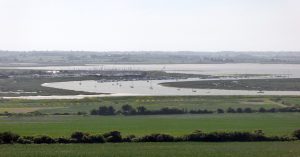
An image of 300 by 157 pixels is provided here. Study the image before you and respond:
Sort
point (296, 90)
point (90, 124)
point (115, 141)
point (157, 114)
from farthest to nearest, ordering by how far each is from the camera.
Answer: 1. point (296, 90)
2. point (157, 114)
3. point (90, 124)
4. point (115, 141)

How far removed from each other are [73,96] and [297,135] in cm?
3012

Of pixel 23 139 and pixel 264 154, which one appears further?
pixel 23 139

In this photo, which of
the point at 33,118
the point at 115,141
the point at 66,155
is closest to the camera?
the point at 66,155

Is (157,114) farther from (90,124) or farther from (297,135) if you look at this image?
(297,135)

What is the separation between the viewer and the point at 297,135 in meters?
25.5

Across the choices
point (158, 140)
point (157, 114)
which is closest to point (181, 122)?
point (157, 114)

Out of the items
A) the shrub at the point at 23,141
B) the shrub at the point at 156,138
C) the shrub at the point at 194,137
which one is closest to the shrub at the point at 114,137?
the shrub at the point at 156,138

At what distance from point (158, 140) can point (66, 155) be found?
5.29 m

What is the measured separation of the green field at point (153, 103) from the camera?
3991cm

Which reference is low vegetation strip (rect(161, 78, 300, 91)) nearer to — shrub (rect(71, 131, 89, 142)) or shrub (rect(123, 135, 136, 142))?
shrub (rect(123, 135, 136, 142))

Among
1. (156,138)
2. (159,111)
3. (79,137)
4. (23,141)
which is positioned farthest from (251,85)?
(23,141)

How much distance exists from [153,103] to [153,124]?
12593 millimetres

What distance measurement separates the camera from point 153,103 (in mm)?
43406

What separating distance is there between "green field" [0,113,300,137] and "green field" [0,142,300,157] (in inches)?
129
